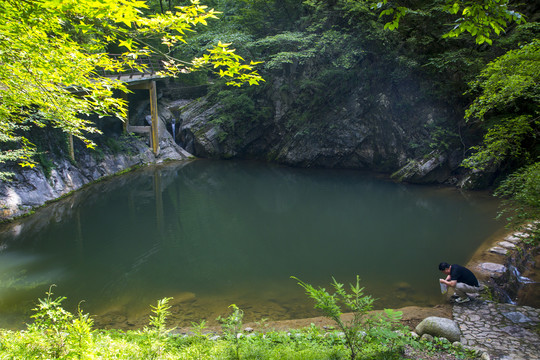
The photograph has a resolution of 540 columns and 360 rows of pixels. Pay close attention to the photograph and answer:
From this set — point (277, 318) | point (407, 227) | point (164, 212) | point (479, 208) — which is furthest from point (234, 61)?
point (479, 208)

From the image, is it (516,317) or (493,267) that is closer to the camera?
(516,317)

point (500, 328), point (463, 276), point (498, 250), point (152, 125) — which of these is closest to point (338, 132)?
point (152, 125)

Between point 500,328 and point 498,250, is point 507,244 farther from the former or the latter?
point 500,328

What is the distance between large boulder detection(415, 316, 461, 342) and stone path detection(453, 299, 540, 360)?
0.44ft

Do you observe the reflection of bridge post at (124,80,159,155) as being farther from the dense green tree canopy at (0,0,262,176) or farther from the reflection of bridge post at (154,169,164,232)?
the dense green tree canopy at (0,0,262,176)

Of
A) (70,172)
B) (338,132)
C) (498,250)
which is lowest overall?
(498,250)

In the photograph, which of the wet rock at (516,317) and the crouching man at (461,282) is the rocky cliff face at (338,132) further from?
the wet rock at (516,317)

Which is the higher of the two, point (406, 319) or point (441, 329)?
point (441, 329)

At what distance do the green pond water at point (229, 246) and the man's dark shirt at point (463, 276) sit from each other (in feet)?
2.29

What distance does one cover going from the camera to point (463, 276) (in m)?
5.54

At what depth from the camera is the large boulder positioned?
13.5ft

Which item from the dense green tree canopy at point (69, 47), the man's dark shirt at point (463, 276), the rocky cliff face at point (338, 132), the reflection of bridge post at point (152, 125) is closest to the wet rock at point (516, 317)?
the man's dark shirt at point (463, 276)

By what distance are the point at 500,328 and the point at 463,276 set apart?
1.25 meters

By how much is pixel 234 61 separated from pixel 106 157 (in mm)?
15621
